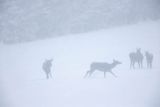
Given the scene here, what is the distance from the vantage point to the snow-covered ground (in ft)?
5.03

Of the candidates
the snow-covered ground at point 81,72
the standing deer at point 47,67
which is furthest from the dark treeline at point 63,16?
the standing deer at point 47,67

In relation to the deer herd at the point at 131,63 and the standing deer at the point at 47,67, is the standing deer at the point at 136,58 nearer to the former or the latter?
the deer herd at the point at 131,63

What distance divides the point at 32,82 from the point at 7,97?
0.20m

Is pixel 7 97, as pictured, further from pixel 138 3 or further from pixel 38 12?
pixel 138 3

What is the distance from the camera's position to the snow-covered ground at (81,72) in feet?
5.03

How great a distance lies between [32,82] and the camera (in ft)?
5.24

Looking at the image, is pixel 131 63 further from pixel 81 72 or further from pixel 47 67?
pixel 47 67

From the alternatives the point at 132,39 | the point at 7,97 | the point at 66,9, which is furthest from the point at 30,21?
the point at 132,39

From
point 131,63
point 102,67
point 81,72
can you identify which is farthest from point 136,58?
point 81,72

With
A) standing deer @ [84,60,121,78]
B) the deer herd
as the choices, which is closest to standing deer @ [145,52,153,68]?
the deer herd

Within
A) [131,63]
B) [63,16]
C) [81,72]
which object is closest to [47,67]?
[81,72]

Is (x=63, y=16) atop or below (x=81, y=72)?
atop

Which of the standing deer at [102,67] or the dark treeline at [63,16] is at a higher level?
the dark treeline at [63,16]

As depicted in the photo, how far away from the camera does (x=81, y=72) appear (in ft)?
5.18
